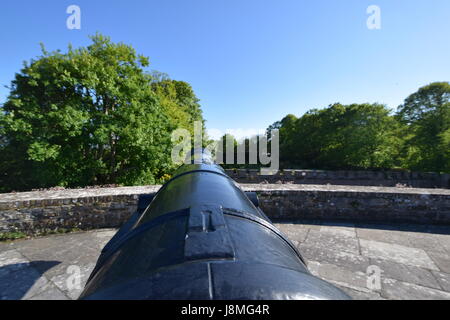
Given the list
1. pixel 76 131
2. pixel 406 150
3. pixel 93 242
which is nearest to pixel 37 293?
pixel 93 242

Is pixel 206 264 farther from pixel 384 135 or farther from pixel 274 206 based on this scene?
pixel 384 135

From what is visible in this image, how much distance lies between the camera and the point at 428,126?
16.2 metres

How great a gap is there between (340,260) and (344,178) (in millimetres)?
13384

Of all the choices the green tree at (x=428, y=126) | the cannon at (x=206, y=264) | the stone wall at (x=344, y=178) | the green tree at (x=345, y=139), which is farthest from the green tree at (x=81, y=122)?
the green tree at (x=428, y=126)

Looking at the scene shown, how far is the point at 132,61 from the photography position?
8875 mm

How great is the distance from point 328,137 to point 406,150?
6.57m

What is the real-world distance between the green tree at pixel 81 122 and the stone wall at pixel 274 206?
143 inches

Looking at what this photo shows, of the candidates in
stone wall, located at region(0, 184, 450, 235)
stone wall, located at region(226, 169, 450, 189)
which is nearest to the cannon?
stone wall, located at region(0, 184, 450, 235)

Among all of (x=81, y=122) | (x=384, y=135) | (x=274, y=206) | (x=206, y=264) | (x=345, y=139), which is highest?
(x=384, y=135)

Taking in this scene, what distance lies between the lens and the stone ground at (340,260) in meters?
Result: 2.24

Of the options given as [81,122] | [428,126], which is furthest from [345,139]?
[81,122]

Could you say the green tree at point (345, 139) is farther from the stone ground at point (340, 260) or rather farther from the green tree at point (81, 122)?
the green tree at point (81, 122)

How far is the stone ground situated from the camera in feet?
7.34

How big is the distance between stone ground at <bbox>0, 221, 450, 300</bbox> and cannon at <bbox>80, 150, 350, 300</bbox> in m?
2.07
